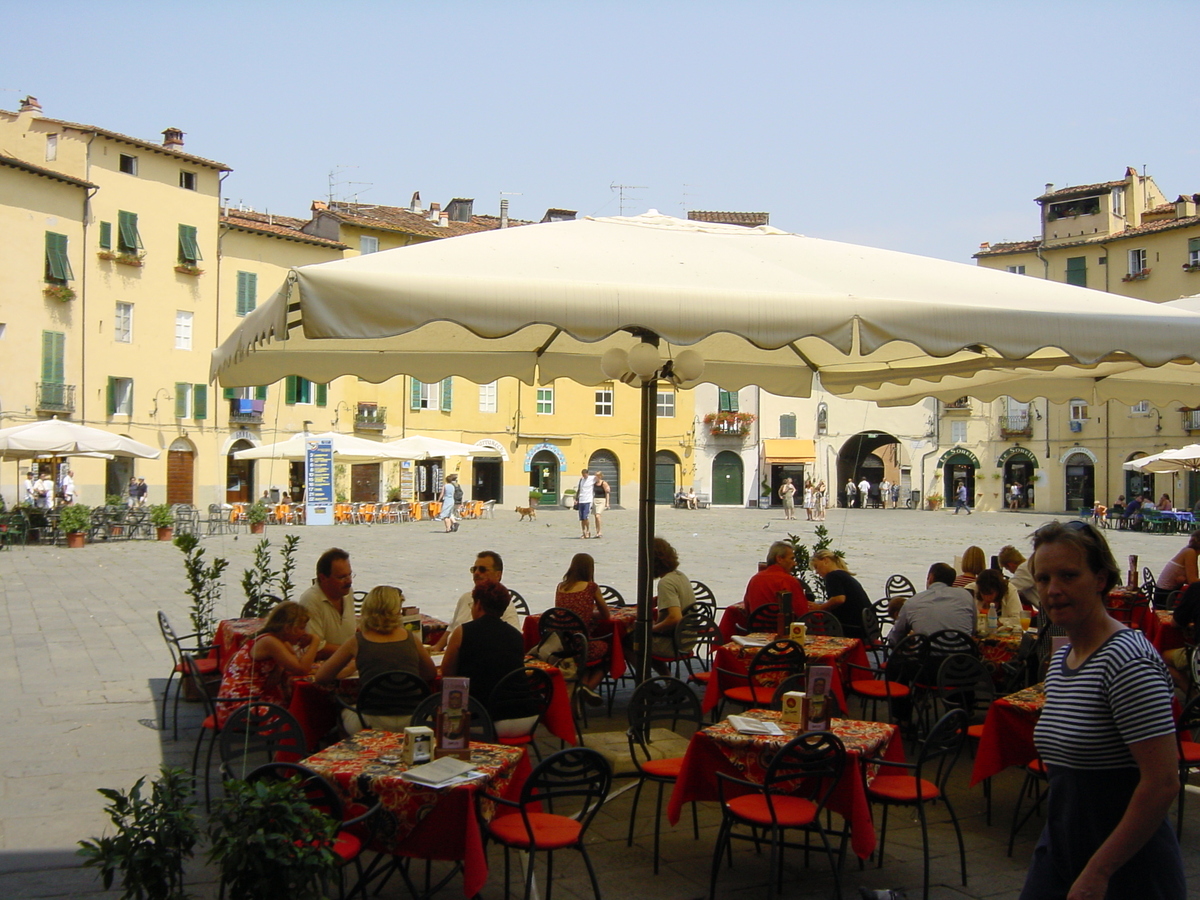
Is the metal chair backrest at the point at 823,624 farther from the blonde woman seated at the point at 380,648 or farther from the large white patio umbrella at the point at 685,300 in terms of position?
the blonde woman seated at the point at 380,648

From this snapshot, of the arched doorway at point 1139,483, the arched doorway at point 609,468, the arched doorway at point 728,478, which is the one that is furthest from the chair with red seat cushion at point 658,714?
the arched doorway at point 728,478

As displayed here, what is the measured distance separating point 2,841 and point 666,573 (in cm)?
432

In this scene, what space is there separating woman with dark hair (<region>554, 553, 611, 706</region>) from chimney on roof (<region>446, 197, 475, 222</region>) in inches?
1716

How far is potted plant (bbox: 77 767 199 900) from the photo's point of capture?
2.80 metres

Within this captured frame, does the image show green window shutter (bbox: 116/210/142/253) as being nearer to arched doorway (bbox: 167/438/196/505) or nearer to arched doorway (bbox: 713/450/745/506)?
arched doorway (bbox: 167/438/196/505)

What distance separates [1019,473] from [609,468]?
58.6ft

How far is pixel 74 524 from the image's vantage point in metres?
21.5

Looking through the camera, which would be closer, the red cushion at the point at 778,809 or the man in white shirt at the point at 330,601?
the red cushion at the point at 778,809

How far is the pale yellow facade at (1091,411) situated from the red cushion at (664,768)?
40762 mm

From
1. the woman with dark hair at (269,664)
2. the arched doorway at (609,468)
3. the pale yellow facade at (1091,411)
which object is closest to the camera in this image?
the woman with dark hair at (269,664)

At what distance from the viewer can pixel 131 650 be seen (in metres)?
9.68

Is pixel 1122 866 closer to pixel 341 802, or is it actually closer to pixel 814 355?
pixel 341 802

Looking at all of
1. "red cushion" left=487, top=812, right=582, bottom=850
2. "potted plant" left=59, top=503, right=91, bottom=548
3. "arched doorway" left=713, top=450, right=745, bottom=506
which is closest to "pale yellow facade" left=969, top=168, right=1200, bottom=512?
"arched doorway" left=713, top=450, right=745, bottom=506

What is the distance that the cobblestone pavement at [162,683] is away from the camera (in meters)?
4.38
